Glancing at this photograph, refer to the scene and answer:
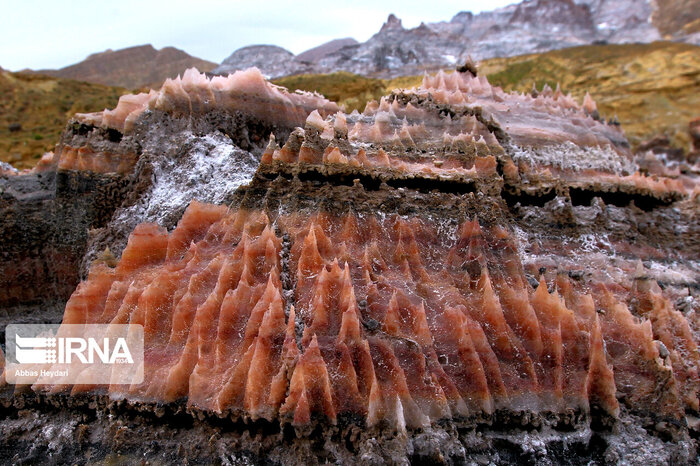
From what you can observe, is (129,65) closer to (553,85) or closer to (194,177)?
(553,85)

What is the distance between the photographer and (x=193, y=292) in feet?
15.7

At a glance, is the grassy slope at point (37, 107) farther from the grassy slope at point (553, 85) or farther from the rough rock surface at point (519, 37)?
the rough rock surface at point (519, 37)

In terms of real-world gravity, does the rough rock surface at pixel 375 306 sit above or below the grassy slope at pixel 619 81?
below

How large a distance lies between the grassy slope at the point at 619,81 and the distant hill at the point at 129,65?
52.1 ft

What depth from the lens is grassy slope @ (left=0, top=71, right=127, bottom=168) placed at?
20.8m

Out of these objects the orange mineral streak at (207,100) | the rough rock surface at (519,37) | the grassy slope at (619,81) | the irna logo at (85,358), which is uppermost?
the rough rock surface at (519,37)

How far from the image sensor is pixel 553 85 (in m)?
34.0

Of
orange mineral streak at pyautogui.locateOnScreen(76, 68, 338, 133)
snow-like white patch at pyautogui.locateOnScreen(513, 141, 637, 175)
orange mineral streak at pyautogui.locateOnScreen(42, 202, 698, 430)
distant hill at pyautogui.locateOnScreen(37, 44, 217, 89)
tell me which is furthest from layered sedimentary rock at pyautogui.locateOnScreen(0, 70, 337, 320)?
distant hill at pyautogui.locateOnScreen(37, 44, 217, 89)

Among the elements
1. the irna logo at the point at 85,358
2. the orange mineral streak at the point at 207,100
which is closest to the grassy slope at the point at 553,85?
the orange mineral streak at the point at 207,100

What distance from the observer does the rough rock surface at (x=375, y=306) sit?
3.86 meters

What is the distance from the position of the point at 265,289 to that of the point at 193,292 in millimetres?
798

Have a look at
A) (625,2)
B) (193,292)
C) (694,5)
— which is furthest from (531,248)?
(625,2)

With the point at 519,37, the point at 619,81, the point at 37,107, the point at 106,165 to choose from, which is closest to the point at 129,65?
the point at 37,107

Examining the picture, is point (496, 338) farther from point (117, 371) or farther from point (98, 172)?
point (98, 172)
